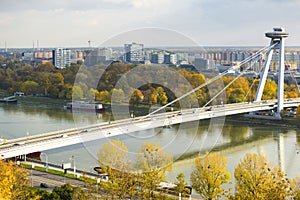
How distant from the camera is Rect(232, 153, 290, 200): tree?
119 inches

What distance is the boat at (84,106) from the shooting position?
31.2 ft

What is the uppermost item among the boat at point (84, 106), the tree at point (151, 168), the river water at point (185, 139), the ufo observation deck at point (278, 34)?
the ufo observation deck at point (278, 34)

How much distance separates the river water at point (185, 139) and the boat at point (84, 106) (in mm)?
295

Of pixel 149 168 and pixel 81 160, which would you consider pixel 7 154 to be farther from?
pixel 149 168

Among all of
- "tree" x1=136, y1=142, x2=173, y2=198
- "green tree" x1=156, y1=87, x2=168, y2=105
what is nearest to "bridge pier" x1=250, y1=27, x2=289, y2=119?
"green tree" x1=156, y1=87, x2=168, y2=105

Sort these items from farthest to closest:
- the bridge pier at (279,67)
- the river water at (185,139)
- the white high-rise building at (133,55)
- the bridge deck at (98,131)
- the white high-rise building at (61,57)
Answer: the white high-rise building at (61,57)
the white high-rise building at (133,55)
the bridge pier at (279,67)
the river water at (185,139)
the bridge deck at (98,131)

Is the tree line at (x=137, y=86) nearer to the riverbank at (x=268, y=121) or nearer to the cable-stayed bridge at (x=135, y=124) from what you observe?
the riverbank at (x=268, y=121)

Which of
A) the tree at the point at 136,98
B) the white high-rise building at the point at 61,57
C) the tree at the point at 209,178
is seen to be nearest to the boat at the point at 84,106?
the tree at the point at 136,98

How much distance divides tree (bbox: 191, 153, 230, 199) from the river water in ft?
2.11

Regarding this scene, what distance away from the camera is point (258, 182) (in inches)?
132

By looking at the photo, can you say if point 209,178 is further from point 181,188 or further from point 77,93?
point 77,93

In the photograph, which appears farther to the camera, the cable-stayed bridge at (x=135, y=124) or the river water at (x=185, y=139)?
the river water at (x=185, y=139)

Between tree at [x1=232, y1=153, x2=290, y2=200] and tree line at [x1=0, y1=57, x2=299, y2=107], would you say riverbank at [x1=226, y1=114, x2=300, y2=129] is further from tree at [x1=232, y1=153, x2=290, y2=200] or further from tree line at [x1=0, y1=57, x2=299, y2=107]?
tree at [x1=232, y1=153, x2=290, y2=200]

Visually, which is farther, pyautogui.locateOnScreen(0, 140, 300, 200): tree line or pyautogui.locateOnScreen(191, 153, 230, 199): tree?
pyautogui.locateOnScreen(191, 153, 230, 199): tree
